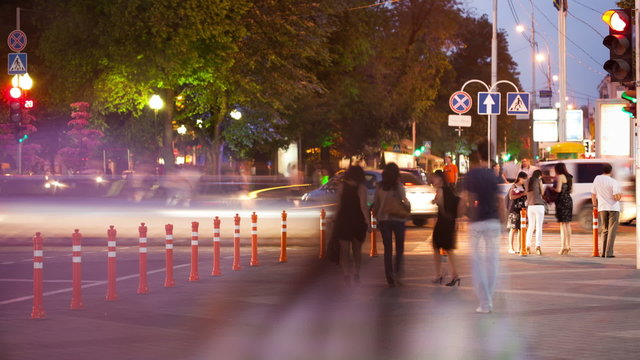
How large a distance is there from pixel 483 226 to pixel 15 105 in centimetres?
2299

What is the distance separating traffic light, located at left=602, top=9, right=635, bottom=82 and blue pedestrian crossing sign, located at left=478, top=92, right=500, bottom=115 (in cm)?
1768

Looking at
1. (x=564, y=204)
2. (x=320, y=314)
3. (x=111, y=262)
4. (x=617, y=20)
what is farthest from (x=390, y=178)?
(x=564, y=204)

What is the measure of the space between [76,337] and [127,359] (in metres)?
1.52

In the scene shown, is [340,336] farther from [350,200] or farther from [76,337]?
[350,200]

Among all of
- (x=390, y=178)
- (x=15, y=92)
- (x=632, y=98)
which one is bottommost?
(x=390, y=178)

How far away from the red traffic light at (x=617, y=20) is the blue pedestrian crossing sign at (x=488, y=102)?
17662 mm

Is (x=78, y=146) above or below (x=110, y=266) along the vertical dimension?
above

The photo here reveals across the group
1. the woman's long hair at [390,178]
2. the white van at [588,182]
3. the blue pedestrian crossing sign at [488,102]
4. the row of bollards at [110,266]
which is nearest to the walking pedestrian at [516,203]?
the row of bollards at [110,266]

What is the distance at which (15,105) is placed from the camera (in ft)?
108

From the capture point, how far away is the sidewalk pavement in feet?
33.0

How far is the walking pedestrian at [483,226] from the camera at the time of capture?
42.5 ft

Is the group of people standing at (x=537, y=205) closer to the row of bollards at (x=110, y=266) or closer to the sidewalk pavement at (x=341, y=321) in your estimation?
the sidewalk pavement at (x=341, y=321)

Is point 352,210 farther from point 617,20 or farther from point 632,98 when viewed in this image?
point 632,98

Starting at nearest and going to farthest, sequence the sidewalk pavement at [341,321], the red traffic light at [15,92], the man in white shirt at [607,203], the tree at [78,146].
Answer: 1. the sidewalk pavement at [341,321]
2. the man in white shirt at [607,203]
3. the red traffic light at [15,92]
4. the tree at [78,146]
